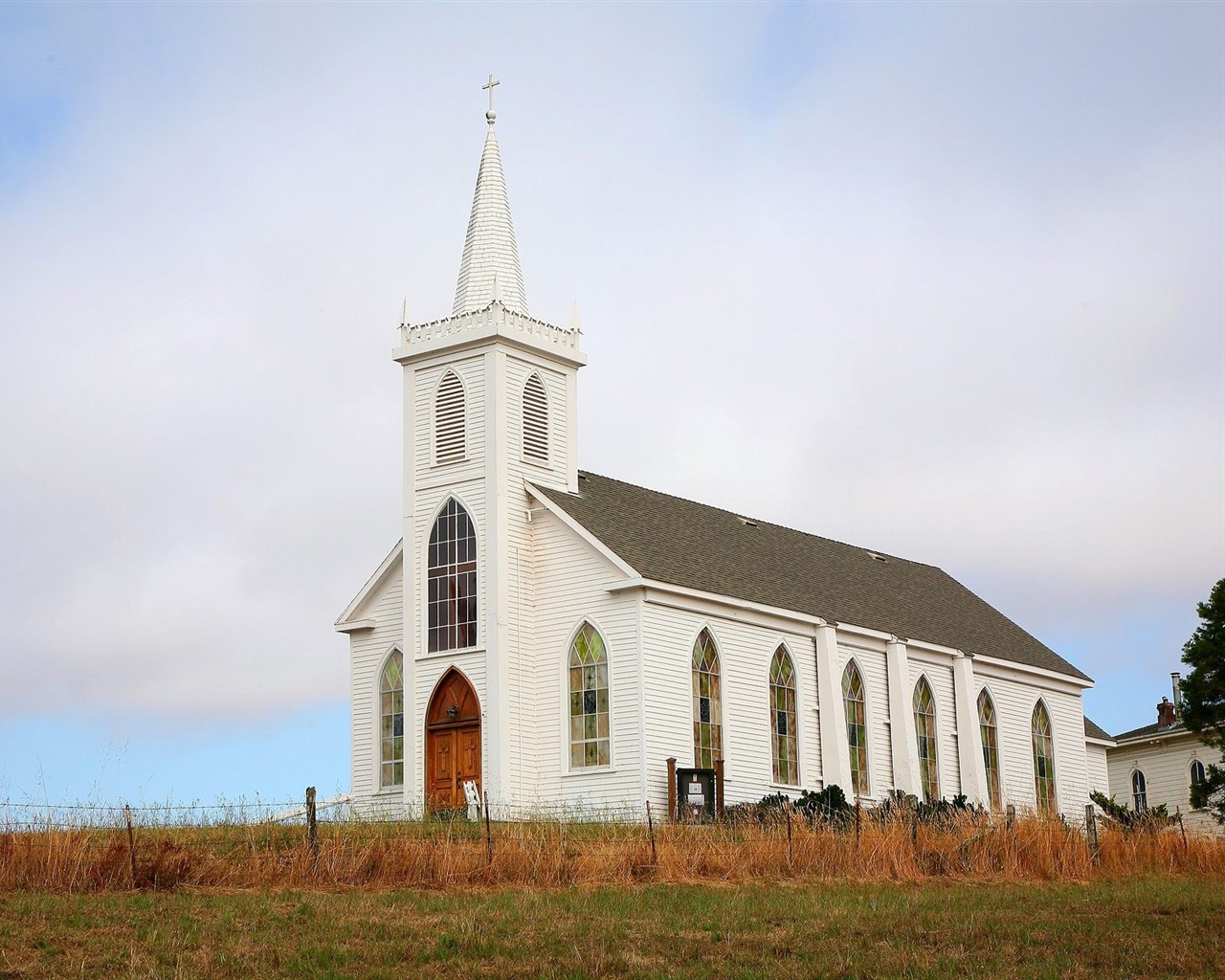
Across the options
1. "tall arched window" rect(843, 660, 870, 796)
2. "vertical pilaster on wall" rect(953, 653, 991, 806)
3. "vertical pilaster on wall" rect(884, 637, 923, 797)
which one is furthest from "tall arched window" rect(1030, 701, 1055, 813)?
"tall arched window" rect(843, 660, 870, 796)

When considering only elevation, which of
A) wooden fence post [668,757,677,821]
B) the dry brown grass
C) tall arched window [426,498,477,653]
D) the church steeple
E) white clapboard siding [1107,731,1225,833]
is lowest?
the dry brown grass

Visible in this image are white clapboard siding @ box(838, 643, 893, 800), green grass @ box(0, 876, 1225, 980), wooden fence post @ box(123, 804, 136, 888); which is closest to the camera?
green grass @ box(0, 876, 1225, 980)

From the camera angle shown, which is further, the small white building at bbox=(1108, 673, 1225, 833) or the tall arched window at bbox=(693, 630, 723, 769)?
the small white building at bbox=(1108, 673, 1225, 833)

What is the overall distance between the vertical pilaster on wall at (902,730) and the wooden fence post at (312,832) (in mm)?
22878

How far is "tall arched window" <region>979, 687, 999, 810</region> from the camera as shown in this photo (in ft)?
160

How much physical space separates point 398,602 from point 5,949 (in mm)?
23629

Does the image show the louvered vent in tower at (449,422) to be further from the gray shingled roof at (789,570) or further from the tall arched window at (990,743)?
the tall arched window at (990,743)

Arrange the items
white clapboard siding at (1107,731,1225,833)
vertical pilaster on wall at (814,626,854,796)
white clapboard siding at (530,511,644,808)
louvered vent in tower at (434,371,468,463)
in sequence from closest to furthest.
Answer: white clapboard siding at (530,511,644,808), louvered vent in tower at (434,371,468,463), vertical pilaster on wall at (814,626,854,796), white clapboard siding at (1107,731,1225,833)

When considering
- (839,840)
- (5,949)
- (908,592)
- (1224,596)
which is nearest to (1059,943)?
Answer: (839,840)

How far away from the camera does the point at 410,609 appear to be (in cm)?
3966

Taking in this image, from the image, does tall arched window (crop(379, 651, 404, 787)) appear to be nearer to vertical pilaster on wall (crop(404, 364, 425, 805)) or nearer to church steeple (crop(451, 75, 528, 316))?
vertical pilaster on wall (crop(404, 364, 425, 805))

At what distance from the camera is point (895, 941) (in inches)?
776

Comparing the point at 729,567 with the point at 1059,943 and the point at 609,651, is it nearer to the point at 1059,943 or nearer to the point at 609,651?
the point at 609,651

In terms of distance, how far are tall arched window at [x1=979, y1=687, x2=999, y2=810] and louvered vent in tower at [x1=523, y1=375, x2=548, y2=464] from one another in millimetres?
16345
